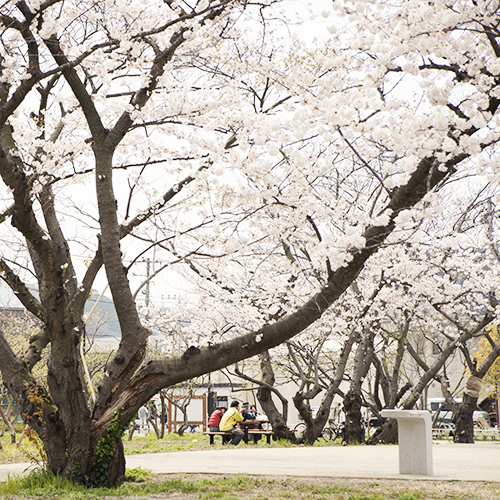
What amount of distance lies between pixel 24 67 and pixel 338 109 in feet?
11.7

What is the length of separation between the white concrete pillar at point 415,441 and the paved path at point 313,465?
0.16 m

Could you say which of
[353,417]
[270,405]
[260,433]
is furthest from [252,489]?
[353,417]

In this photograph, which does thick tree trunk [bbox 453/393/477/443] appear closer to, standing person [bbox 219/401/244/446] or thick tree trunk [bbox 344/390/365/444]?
thick tree trunk [bbox 344/390/365/444]

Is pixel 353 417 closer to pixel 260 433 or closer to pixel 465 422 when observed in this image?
pixel 260 433

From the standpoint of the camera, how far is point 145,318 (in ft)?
53.9

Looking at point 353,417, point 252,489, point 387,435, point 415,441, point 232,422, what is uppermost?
point 415,441

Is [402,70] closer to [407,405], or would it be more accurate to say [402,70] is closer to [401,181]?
[401,181]

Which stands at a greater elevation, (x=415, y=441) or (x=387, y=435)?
(x=415, y=441)

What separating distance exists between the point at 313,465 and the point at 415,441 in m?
1.87

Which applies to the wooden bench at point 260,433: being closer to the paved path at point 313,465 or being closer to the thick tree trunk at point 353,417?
the thick tree trunk at point 353,417

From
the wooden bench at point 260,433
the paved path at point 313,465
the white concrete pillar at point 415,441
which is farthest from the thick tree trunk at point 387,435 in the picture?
the white concrete pillar at point 415,441

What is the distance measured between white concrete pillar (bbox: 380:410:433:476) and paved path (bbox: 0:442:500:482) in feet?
0.52

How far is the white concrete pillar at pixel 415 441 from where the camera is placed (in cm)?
599

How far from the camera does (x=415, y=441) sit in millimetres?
6078
